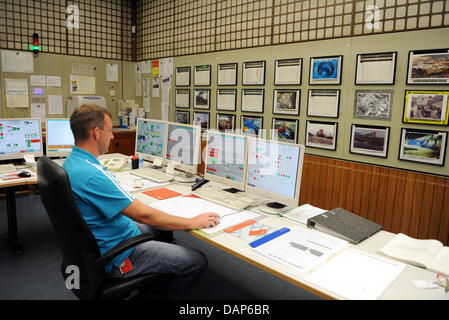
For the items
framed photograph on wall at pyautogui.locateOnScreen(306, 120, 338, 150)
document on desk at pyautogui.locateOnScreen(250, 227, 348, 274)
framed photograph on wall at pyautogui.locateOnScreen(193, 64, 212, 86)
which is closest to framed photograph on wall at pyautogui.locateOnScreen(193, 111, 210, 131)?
framed photograph on wall at pyautogui.locateOnScreen(193, 64, 212, 86)

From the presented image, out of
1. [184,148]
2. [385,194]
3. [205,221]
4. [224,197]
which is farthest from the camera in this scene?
[385,194]

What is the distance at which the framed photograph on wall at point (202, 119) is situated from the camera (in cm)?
443

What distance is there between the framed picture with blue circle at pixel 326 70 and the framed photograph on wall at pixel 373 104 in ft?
0.87

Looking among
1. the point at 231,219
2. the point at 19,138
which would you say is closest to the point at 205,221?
the point at 231,219

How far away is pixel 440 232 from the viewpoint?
8.69 ft

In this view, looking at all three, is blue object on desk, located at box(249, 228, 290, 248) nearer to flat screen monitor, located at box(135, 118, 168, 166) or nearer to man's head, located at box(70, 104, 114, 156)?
man's head, located at box(70, 104, 114, 156)

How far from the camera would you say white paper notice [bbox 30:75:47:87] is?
181 inches

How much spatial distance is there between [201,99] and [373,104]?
2.29m

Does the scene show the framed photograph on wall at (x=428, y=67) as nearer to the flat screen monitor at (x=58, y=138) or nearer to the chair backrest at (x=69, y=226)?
the chair backrest at (x=69, y=226)

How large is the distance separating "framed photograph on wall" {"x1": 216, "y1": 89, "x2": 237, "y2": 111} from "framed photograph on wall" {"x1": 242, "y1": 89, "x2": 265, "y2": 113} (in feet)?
0.50

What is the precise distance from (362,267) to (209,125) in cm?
324

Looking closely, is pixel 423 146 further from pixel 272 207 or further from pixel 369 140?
pixel 272 207

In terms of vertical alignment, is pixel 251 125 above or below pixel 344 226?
above

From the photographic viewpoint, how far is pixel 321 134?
130 inches
